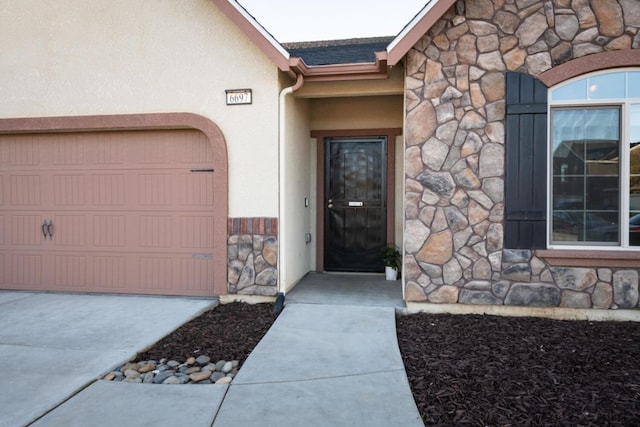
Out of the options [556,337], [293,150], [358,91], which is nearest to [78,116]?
[293,150]

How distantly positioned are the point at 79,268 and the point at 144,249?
42.4 inches

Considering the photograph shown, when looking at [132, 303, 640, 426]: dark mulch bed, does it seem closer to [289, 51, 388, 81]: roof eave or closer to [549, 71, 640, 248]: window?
[549, 71, 640, 248]: window

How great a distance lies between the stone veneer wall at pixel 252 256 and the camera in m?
5.32

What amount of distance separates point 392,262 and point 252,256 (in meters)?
2.29

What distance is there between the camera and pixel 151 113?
214 inches

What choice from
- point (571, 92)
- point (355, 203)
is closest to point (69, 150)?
point (355, 203)

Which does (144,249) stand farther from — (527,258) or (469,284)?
(527,258)

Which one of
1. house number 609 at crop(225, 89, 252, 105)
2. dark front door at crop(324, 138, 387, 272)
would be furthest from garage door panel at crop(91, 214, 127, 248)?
dark front door at crop(324, 138, 387, 272)

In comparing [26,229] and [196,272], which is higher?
[26,229]

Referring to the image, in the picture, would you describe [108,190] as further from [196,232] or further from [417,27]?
[417,27]

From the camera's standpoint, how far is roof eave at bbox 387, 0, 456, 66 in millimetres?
4500

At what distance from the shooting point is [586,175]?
4.72 meters

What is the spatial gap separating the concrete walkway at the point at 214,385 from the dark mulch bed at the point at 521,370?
0.25 meters

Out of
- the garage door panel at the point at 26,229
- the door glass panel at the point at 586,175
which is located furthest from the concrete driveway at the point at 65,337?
the door glass panel at the point at 586,175
